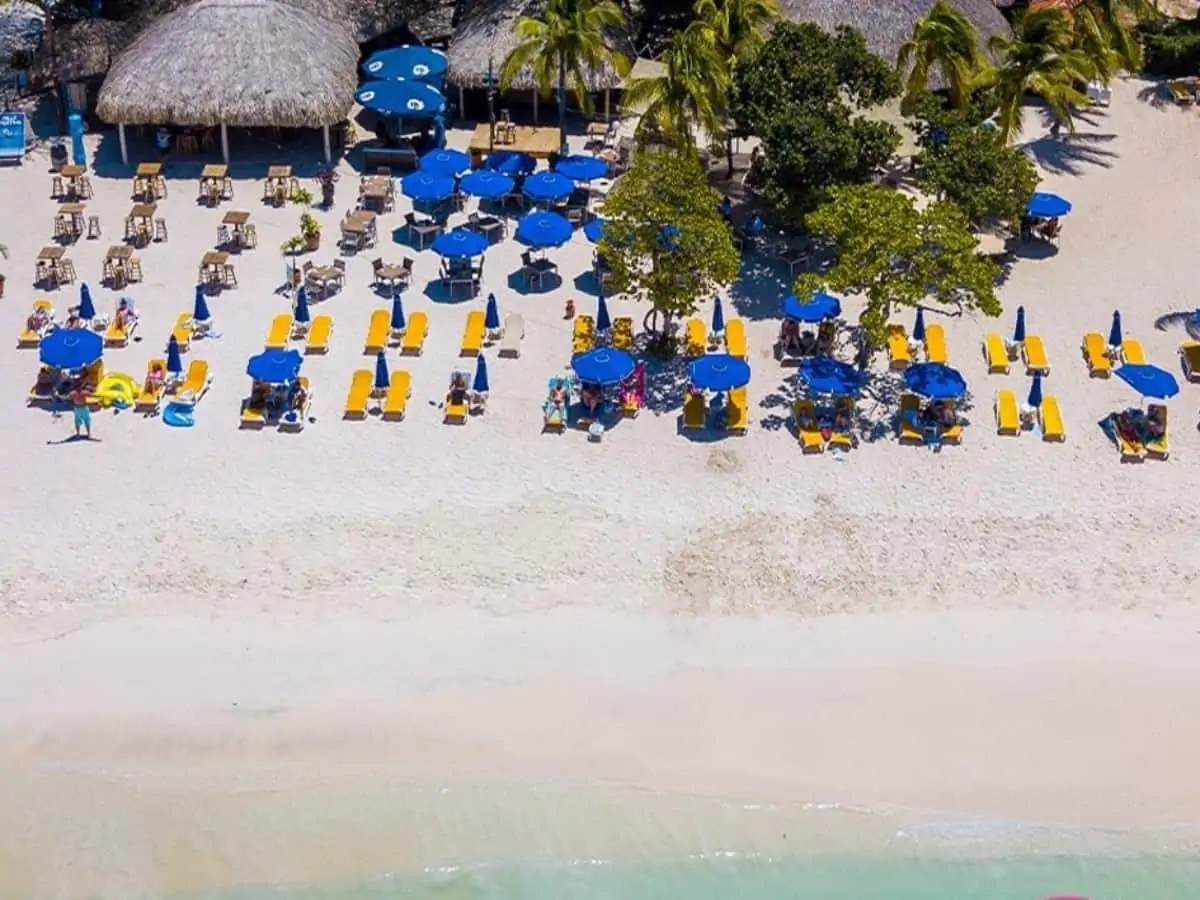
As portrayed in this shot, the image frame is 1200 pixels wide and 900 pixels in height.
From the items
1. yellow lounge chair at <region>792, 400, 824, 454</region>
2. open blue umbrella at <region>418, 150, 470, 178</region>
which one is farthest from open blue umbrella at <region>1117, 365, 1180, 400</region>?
open blue umbrella at <region>418, 150, 470, 178</region>

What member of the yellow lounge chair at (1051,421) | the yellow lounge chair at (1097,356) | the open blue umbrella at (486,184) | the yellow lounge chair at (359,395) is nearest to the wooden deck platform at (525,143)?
the open blue umbrella at (486,184)

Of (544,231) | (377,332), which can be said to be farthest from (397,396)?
(544,231)

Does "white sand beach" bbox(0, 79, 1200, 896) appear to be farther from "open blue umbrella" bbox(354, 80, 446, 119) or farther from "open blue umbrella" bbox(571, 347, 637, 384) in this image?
"open blue umbrella" bbox(354, 80, 446, 119)

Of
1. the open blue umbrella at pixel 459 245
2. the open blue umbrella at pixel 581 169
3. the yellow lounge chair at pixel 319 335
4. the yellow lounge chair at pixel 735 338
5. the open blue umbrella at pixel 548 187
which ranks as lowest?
the yellow lounge chair at pixel 735 338

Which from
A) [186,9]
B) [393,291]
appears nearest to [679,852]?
[393,291]

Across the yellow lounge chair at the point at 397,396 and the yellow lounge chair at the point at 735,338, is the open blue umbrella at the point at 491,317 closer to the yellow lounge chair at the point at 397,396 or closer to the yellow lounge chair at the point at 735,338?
the yellow lounge chair at the point at 397,396

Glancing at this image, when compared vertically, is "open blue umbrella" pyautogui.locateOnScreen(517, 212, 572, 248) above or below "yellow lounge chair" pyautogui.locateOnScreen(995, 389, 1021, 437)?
above
